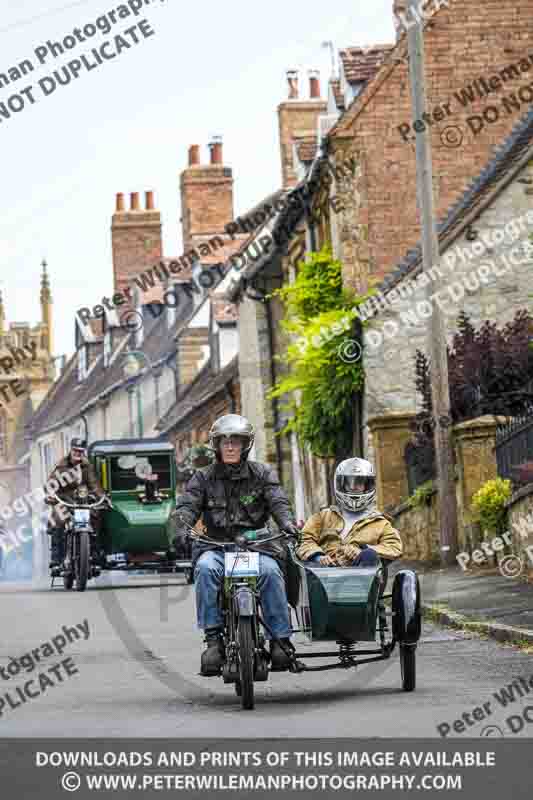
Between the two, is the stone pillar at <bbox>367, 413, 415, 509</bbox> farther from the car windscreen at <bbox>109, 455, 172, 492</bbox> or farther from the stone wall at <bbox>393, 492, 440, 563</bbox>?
the car windscreen at <bbox>109, 455, 172, 492</bbox>

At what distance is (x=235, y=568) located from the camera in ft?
33.6

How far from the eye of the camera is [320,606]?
10414mm

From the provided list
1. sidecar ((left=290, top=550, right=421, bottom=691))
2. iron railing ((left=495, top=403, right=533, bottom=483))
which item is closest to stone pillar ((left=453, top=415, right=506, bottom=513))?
iron railing ((left=495, top=403, right=533, bottom=483))

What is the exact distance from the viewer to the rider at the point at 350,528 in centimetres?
1082

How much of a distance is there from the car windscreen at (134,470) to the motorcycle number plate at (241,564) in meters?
17.6

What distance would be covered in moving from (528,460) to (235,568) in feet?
34.7

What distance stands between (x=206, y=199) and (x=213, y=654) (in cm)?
4682

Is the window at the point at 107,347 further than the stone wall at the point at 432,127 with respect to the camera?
Yes

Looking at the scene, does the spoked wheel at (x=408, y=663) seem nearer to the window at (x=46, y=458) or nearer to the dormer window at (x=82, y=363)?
the dormer window at (x=82, y=363)
